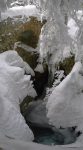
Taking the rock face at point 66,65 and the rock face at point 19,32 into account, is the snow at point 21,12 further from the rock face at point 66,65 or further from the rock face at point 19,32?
the rock face at point 66,65

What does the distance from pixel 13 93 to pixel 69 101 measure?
1347mm

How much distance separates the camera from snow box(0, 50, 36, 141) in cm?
682

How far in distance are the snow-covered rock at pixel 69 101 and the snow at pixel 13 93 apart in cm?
93

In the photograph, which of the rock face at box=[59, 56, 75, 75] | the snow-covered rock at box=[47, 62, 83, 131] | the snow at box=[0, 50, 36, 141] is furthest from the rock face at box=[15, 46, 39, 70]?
the snow-covered rock at box=[47, 62, 83, 131]

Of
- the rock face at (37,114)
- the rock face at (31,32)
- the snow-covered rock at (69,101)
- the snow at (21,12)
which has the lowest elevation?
the rock face at (37,114)

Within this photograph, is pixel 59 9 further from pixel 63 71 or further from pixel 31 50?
pixel 31 50

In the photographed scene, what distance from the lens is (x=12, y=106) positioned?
712 cm

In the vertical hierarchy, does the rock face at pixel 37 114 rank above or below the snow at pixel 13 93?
below

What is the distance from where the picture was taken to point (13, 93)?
774 centimetres

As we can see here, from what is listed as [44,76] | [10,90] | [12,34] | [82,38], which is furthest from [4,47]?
[82,38]

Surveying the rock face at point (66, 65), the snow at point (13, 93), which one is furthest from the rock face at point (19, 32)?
the rock face at point (66, 65)

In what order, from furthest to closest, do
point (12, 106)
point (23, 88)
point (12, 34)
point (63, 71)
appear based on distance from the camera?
point (12, 34) → point (63, 71) → point (23, 88) → point (12, 106)

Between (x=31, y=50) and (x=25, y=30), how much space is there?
625mm

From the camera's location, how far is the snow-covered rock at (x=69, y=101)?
7879mm
